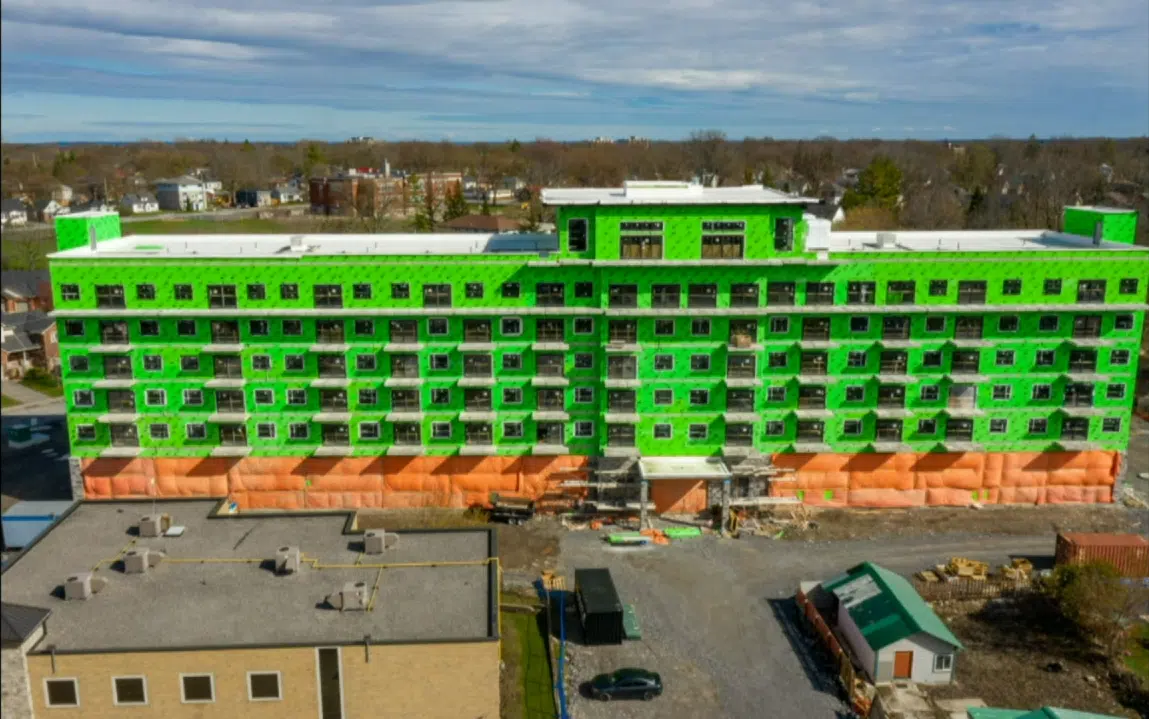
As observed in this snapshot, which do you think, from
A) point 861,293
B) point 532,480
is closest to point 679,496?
point 532,480

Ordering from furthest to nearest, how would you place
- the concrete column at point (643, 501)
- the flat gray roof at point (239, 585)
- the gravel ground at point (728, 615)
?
the concrete column at point (643, 501) → the gravel ground at point (728, 615) → the flat gray roof at point (239, 585)

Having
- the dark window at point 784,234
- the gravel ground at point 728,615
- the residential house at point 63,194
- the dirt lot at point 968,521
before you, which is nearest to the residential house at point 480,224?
the residential house at point 63,194

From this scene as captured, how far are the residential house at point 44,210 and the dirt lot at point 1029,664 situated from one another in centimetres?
13054

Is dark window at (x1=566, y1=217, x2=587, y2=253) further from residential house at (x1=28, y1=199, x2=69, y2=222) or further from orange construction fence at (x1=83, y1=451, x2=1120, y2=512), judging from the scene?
residential house at (x1=28, y1=199, x2=69, y2=222)

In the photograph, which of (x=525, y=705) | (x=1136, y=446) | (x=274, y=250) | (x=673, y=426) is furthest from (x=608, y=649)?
(x=1136, y=446)

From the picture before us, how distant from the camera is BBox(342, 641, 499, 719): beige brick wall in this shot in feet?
113

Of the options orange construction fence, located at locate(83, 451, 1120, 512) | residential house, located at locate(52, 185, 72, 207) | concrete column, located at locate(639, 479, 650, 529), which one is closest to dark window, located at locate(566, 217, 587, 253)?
orange construction fence, located at locate(83, 451, 1120, 512)

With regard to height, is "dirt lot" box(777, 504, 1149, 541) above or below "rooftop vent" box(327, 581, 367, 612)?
below

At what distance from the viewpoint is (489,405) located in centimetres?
6119

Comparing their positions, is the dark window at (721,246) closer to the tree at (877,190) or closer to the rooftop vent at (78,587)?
the rooftop vent at (78,587)

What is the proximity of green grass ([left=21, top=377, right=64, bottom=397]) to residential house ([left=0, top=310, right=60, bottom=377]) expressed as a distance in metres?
2.32

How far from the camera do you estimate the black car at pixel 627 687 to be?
138 feet

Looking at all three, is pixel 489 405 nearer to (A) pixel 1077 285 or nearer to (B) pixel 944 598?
(B) pixel 944 598

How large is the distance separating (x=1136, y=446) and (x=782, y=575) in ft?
133
